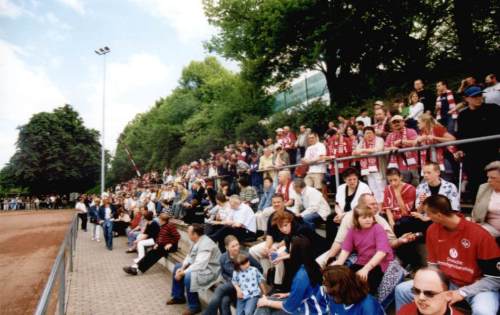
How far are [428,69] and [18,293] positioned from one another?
16632 mm

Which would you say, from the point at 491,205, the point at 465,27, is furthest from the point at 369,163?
the point at 465,27

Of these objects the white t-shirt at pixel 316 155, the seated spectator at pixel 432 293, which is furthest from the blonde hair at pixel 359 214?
the white t-shirt at pixel 316 155

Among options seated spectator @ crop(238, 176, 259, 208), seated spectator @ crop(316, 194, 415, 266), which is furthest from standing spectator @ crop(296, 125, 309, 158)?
seated spectator @ crop(316, 194, 415, 266)

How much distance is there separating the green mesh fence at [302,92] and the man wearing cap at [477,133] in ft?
49.2

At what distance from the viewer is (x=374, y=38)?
15.8 metres

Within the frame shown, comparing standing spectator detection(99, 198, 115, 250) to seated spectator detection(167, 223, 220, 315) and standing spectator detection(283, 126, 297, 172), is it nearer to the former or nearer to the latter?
standing spectator detection(283, 126, 297, 172)

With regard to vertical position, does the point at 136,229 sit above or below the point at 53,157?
below

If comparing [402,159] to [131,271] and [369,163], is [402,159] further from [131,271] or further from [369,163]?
[131,271]

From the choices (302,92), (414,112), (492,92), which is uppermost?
(302,92)

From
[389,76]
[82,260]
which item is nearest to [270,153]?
[82,260]

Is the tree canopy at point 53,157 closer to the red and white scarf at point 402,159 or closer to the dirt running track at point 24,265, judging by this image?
the dirt running track at point 24,265

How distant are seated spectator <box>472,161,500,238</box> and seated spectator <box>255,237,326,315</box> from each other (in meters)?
1.82

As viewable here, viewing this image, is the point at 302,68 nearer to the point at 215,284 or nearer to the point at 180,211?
the point at 180,211

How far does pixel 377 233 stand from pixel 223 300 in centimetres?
266
